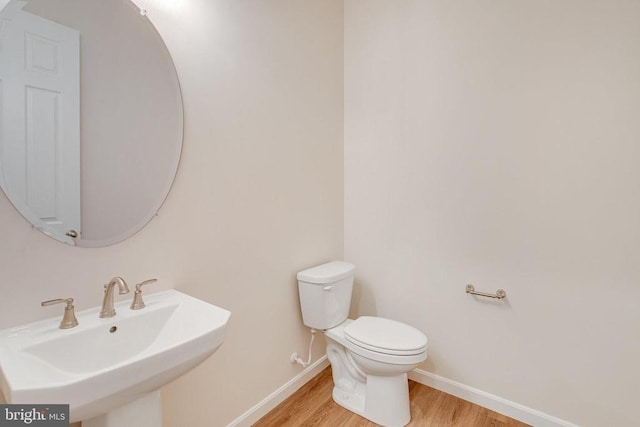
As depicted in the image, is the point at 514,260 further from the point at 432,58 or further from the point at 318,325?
the point at 432,58

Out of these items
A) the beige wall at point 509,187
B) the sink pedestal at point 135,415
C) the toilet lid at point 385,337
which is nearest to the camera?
the sink pedestal at point 135,415

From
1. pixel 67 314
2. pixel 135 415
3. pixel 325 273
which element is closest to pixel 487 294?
pixel 325 273

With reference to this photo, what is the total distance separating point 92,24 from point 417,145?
1693 millimetres

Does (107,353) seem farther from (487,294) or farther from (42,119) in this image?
(487,294)

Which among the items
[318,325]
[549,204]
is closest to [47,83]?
[318,325]

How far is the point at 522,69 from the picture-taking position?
1.60m

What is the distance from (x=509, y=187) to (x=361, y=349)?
1190mm

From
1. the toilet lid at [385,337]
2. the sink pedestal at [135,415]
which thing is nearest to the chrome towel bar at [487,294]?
the toilet lid at [385,337]

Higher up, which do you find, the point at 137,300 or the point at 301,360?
the point at 137,300

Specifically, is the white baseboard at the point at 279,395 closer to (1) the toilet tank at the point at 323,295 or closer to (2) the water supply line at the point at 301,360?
(2) the water supply line at the point at 301,360

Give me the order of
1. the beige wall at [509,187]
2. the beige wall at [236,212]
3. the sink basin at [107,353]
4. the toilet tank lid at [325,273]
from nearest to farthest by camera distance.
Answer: the sink basin at [107,353] < the beige wall at [236,212] < the beige wall at [509,187] < the toilet tank lid at [325,273]

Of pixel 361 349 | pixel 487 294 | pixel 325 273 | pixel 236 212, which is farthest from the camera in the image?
pixel 325 273

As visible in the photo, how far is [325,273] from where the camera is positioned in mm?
1849

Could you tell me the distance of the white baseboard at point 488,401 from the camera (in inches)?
63.4
